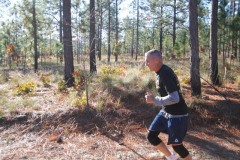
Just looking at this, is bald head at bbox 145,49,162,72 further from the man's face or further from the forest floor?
the forest floor

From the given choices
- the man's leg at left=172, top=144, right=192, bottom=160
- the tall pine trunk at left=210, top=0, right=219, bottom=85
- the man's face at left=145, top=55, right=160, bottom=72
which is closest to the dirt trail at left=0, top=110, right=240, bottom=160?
the man's leg at left=172, top=144, right=192, bottom=160

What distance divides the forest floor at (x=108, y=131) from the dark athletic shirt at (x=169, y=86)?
142 centimetres

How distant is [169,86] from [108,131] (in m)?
2.82

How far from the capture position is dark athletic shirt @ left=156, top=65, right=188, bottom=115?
3528 mm

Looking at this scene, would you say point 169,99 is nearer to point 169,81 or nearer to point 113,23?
point 169,81

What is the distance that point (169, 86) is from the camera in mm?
3520

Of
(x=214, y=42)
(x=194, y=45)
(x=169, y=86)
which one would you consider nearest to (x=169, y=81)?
(x=169, y=86)

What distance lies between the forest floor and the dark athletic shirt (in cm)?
142

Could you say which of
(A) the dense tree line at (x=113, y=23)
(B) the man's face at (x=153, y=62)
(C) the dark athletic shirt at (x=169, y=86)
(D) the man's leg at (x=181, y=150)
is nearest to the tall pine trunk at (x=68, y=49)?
(A) the dense tree line at (x=113, y=23)

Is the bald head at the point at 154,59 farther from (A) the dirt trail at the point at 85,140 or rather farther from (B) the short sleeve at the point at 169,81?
(A) the dirt trail at the point at 85,140

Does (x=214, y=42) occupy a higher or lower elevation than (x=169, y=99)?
higher

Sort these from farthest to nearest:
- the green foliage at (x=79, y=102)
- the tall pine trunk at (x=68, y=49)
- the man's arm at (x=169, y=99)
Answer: the tall pine trunk at (x=68, y=49), the green foliage at (x=79, y=102), the man's arm at (x=169, y=99)

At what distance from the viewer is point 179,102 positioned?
366 cm

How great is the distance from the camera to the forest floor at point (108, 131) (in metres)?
5.00
